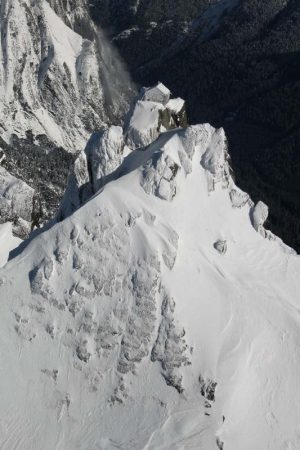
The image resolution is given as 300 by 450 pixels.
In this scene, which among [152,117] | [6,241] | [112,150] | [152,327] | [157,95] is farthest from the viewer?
[157,95]

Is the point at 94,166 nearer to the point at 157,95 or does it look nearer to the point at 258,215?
the point at 157,95

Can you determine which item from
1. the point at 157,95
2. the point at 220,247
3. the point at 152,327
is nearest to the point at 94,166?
the point at 157,95

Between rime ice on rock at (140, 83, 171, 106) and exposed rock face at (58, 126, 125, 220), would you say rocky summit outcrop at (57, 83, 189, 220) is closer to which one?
exposed rock face at (58, 126, 125, 220)

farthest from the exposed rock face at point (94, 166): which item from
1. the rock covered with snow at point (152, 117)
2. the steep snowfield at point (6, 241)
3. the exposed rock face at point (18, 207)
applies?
the exposed rock face at point (18, 207)

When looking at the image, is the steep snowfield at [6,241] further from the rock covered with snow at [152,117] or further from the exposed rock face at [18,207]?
the rock covered with snow at [152,117]

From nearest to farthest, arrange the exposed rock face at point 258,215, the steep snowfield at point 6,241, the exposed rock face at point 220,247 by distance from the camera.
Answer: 1. the exposed rock face at point 220,247
2. the steep snowfield at point 6,241
3. the exposed rock face at point 258,215

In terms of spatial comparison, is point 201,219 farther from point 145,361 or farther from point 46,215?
point 46,215

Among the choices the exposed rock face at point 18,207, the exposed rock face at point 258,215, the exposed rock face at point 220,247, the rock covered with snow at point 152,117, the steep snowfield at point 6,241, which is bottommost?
the exposed rock face at point 18,207

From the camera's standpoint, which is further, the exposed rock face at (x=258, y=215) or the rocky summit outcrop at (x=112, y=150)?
the exposed rock face at (x=258, y=215)
